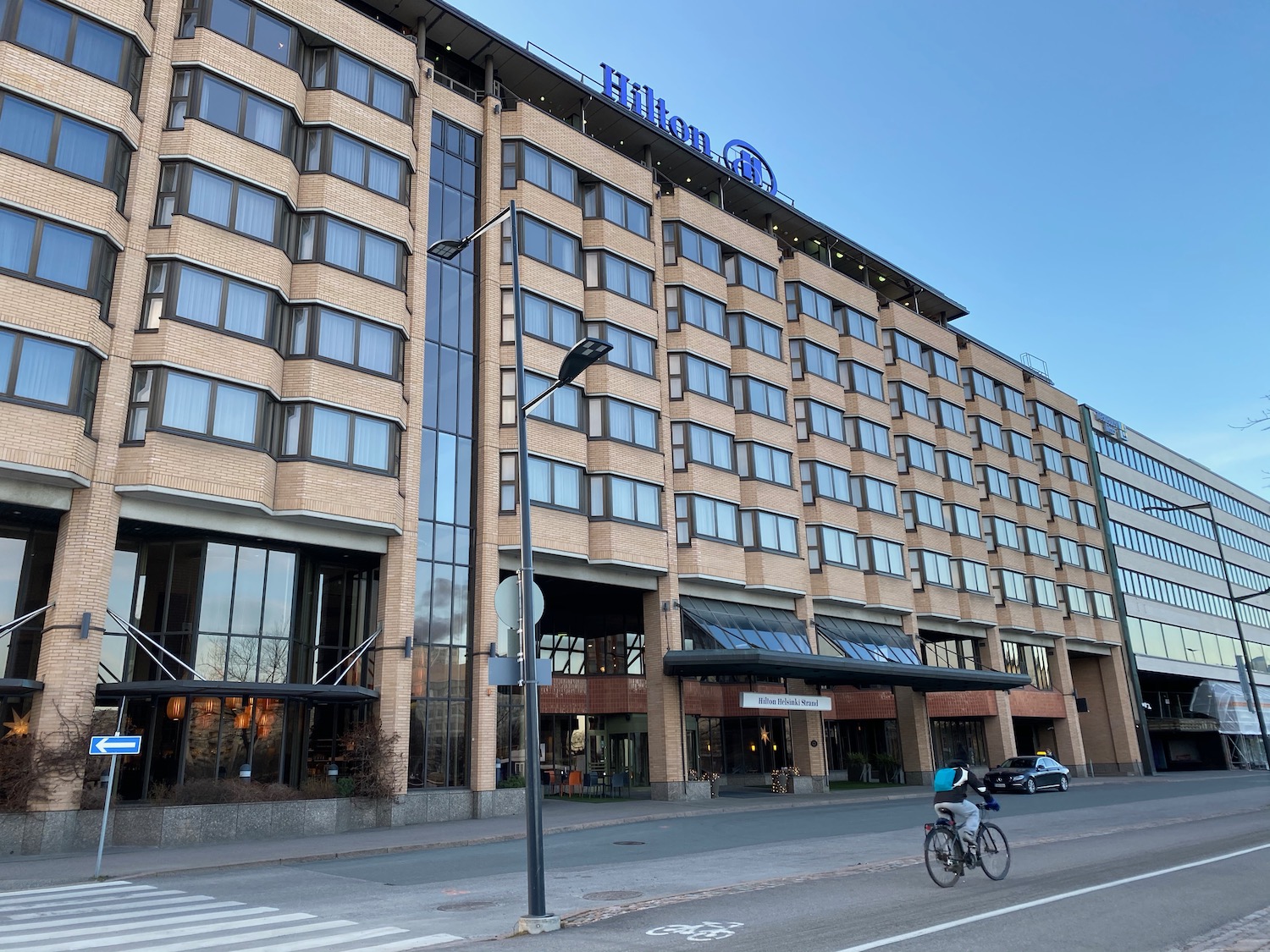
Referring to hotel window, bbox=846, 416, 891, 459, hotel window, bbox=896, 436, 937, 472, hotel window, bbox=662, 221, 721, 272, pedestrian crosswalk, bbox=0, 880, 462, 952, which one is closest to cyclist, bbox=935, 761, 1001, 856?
pedestrian crosswalk, bbox=0, 880, 462, 952

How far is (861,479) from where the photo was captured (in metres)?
45.0

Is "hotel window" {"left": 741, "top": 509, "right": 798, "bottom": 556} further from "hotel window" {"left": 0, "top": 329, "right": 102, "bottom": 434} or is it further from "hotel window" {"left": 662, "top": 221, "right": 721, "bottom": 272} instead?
"hotel window" {"left": 0, "top": 329, "right": 102, "bottom": 434}

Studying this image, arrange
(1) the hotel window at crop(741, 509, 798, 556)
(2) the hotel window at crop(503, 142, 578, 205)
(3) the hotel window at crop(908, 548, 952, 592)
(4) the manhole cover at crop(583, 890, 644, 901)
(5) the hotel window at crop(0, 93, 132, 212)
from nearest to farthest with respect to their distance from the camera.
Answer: (4) the manhole cover at crop(583, 890, 644, 901)
(5) the hotel window at crop(0, 93, 132, 212)
(2) the hotel window at crop(503, 142, 578, 205)
(1) the hotel window at crop(741, 509, 798, 556)
(3) the hotel window at crop(908, 548, 952, 592)

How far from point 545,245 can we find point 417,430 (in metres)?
9.45

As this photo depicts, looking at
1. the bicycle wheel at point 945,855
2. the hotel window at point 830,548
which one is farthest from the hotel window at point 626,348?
the bicycle wheel at point 945,855

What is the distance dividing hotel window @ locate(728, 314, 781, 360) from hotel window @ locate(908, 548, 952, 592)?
1310 cm

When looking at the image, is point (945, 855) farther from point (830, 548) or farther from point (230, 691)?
point (830, 548)

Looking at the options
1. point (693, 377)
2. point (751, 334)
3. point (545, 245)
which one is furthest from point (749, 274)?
point (545, 245)

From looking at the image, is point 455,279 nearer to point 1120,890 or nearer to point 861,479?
point 861,479

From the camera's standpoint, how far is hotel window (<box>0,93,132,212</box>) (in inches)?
875

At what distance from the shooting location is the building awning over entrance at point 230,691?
22250 millimetres

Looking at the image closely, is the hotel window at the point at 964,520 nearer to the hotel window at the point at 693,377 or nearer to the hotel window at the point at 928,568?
the hotel window at the point at 928,568

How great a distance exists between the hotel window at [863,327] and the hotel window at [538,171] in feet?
58.9

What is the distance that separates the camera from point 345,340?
1091 inches
